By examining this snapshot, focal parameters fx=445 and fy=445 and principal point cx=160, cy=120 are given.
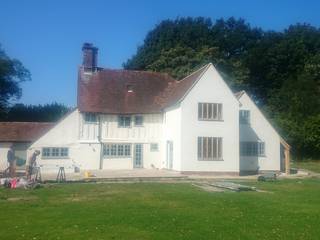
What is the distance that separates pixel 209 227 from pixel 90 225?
10.9 ft

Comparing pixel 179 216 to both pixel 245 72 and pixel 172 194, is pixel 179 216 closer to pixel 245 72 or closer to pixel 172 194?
pixel 172 194

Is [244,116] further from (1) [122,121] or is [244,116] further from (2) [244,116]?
(1) [122,121]

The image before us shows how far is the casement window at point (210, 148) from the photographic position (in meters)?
34.4

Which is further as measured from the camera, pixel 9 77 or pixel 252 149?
pixel 9 77

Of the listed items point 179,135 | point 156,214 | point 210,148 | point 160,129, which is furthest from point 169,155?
point 156,214

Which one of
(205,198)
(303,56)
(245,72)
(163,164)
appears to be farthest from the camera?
(303,56)

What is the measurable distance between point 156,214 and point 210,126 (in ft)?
67.7

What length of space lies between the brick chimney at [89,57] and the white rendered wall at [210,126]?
37.4ft

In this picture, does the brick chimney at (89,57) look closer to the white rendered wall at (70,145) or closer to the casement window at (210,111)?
the white rendered wall at (70,145)

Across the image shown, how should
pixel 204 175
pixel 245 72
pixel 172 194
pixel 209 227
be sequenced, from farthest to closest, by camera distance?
1. pixel 245 72
2. pixel 204 175
3. pixel 172 194
4. pixel 209 227

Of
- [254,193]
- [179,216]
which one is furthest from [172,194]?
[179,216]

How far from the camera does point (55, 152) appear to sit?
36844 millimetres

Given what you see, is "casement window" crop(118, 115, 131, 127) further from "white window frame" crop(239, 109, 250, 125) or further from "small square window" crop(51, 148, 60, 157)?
"white window frame" crop(239, 109, 250, 125)

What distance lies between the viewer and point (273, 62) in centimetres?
6525
